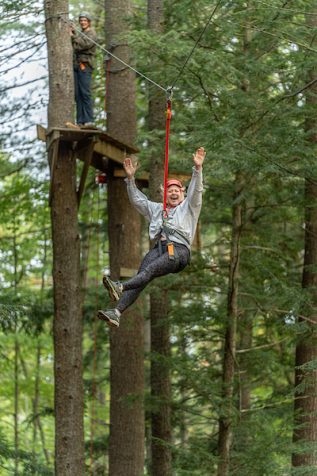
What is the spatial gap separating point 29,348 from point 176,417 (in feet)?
18.2

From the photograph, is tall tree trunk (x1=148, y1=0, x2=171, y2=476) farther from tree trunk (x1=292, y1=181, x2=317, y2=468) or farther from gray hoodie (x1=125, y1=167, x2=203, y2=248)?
gray hoodie (x1=125, y1=167, x2=203, y2=248)

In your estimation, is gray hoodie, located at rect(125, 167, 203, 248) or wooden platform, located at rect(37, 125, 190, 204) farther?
wooden platform, located at rect(37, 125, 190, 204)

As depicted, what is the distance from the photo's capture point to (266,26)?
11.4 metres

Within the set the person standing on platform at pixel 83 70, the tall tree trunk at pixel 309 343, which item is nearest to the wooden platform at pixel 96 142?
the person standing on platform at pixel 83 70

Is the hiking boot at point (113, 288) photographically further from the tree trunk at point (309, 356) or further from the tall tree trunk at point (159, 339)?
the tall tree trunk at point (159, 339)

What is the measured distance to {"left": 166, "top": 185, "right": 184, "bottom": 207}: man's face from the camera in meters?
8.88

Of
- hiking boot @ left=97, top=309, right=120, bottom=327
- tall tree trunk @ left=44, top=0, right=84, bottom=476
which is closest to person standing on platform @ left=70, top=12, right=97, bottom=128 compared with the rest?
tall tree trunk @ left=44, top=0, right=84, bottom=476

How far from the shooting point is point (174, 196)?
8.88 meters

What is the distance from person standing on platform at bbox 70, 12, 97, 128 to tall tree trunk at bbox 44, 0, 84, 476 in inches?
32.7

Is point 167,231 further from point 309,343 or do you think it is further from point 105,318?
point 309,343

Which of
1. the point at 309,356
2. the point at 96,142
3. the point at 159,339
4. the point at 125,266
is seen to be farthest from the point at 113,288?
the point at 159,339

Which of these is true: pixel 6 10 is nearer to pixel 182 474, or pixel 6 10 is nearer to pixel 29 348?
pixel 182 474

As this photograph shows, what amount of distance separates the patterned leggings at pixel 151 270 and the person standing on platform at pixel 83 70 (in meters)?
4.48

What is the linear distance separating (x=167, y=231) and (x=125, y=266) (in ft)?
17.0
